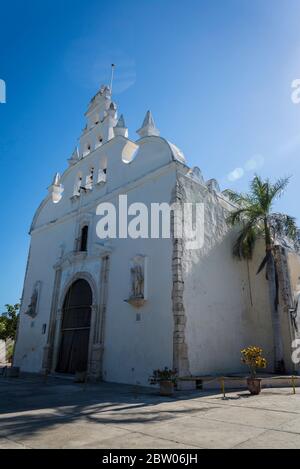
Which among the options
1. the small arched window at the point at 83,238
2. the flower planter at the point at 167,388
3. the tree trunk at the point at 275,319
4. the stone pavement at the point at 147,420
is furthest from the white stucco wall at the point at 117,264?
the tree trunk at the point at 275,319

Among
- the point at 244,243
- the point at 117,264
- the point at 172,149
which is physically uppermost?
the point at 172,149

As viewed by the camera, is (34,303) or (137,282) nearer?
(137,282)

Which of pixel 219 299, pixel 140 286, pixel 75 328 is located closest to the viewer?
pixel 140 286

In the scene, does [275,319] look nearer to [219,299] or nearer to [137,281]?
[219,299]

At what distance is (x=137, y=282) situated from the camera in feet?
38.8

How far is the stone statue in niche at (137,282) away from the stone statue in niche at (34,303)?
7.62 m

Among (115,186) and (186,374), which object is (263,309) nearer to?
(186,374)

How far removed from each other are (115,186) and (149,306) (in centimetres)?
632

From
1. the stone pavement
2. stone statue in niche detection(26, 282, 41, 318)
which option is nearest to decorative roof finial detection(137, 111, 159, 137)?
stone statue in niche detection(26, 282, 41, 318)

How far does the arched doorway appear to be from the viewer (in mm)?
14125

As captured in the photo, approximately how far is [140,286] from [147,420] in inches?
249

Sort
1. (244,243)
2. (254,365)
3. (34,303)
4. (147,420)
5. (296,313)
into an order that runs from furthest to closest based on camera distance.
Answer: (34,303) → (244,243) → (296,313) → (254,365) → (147,420)

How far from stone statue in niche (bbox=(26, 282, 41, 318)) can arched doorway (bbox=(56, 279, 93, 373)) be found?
96.4 inches

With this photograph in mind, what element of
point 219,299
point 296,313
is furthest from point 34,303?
point 296,313
